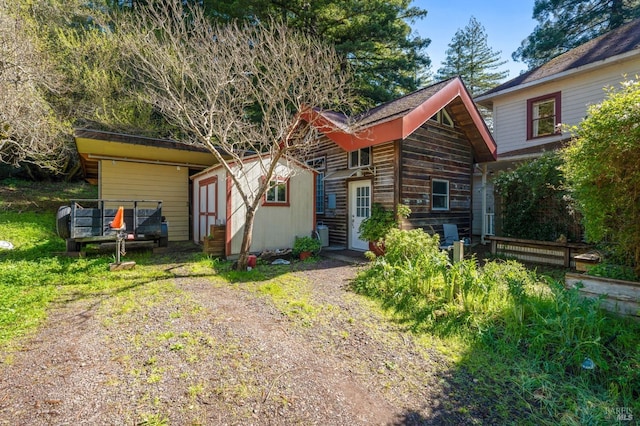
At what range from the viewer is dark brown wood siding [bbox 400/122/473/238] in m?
8.54

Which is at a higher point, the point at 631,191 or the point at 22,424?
the point at 631,191

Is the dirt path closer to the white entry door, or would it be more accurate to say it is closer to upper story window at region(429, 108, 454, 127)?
the white entry door

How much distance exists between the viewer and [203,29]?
282 inches

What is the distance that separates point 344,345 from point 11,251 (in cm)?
924

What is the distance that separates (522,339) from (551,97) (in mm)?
11232

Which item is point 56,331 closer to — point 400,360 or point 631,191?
point 400,360

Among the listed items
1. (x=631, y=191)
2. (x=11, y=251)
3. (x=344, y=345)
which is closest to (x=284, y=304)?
(x=344, y=345)

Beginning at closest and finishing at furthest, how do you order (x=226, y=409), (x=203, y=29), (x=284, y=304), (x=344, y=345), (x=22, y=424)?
(x=22, y=424) → (x=226, y=409) → (x=344, y=345) → (x=284, y=304) → (x=203, y=29)

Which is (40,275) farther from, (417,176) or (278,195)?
(417,176)

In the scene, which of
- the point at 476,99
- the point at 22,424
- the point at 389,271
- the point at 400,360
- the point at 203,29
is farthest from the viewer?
the point at 476,99

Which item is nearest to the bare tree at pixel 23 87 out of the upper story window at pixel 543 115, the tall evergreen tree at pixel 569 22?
the upper story window at pixel 543 115

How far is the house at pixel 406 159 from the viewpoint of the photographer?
8.13m

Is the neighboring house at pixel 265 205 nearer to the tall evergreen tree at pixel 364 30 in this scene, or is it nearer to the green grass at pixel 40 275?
the green grass at pixel 40 275

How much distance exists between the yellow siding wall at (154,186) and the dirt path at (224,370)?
7075 millimetres
